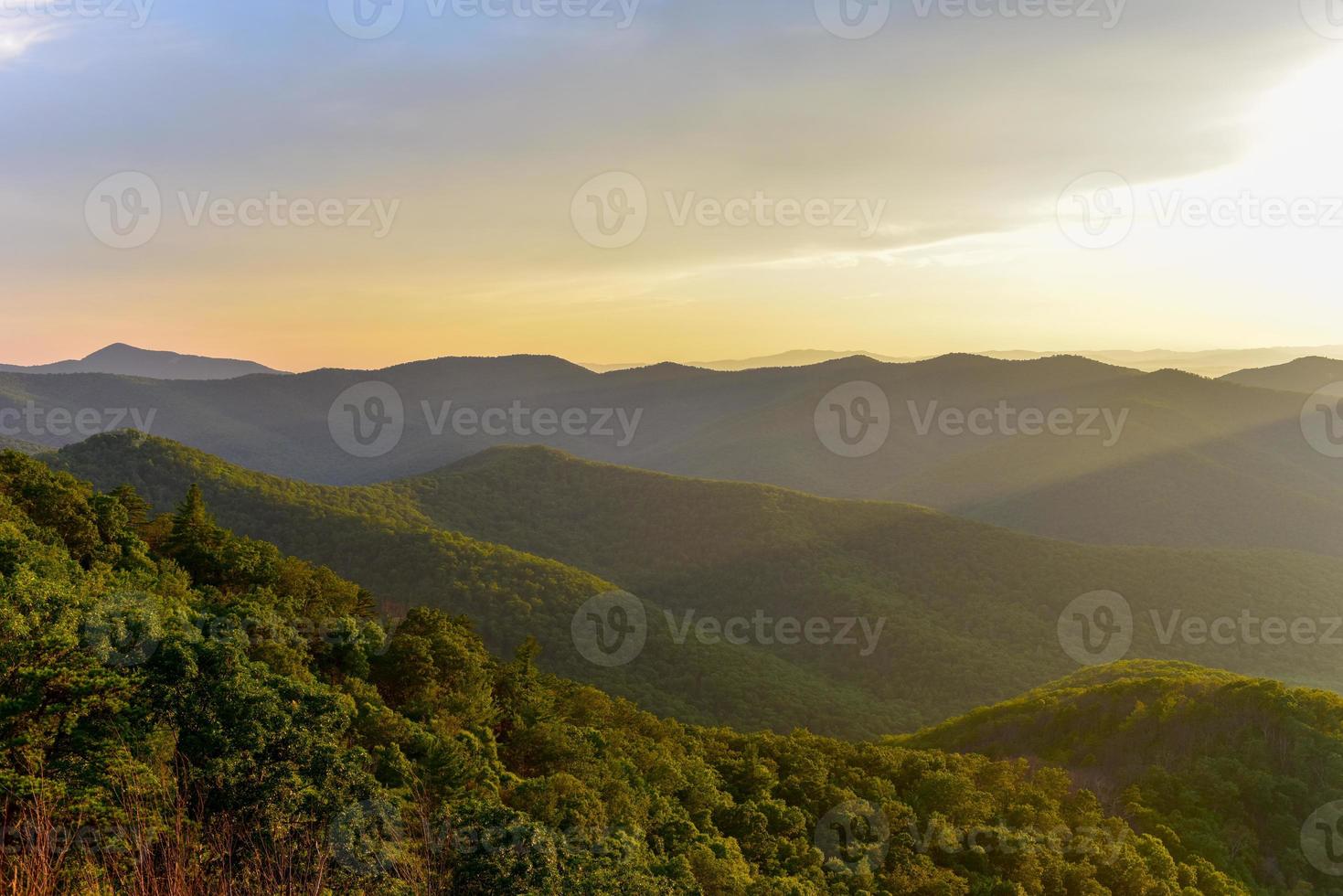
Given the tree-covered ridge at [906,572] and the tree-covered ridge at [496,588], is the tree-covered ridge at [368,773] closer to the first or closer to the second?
the tree-covered ridge at [496,588]

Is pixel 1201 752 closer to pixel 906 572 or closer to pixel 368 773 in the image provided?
pixel 368 773

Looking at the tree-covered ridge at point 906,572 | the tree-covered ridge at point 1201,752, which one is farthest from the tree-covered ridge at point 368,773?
the tree-covered ridge at point 906,572

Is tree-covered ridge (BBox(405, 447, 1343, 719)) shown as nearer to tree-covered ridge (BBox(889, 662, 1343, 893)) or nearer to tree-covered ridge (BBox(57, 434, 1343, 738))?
tree-covered ridge (BBox(57, 434, 1343, 738))

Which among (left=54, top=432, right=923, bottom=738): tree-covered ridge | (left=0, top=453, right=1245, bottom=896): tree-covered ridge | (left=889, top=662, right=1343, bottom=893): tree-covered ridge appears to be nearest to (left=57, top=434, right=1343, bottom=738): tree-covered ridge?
(left=54, top=432, right=923, bottom=738): tree-covered ridge

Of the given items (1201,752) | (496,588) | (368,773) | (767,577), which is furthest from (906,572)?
(368,773)

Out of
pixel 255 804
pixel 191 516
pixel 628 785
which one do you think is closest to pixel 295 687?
pixel 255 804

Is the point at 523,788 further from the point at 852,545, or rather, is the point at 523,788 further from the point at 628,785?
the point at 852,545
